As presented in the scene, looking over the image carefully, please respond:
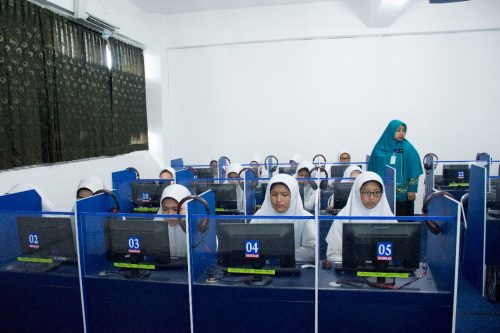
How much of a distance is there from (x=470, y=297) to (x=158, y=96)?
5.52 m

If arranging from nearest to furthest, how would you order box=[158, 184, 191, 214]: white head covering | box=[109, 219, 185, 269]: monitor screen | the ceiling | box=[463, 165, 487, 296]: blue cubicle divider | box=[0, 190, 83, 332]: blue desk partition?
1. box=[109, 219, 185, 269]: monitor screen
2. box=[0, 190, 83, 332]: blue desk partition
3. box=[158, 184, 191, 214]: white head covering
4. box=[463, 165, 487, 296]: blue cubicle divider
5. the ceiling

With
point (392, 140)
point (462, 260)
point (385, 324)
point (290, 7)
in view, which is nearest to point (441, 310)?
point (385, 324)

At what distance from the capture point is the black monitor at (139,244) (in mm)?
1947

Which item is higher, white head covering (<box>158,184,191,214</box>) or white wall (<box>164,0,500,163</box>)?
white wall (<box>164,0,500,163</box>)

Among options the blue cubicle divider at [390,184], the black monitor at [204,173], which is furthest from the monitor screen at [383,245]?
the black monitor at [204,173]

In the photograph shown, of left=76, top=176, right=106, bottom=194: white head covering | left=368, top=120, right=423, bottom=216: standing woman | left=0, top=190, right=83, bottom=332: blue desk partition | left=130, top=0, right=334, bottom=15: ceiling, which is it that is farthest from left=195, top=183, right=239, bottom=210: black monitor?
left=130, top=0, right=334, bottom=15: ceiling

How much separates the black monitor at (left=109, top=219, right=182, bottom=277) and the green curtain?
213cm

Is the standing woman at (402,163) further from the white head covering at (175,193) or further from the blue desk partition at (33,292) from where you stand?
the blue desk partition at (33,292)

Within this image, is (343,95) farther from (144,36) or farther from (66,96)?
(66,96)

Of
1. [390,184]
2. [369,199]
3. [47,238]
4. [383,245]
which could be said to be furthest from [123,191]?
[383,245]

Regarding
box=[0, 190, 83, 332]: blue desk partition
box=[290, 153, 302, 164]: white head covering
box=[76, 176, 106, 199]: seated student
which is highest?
box=[290, 153, 302, 164]: white head covering

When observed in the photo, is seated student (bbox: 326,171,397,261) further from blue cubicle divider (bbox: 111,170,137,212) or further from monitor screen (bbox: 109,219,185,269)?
blue cubicle divider (bbox: 111,170,137,212)

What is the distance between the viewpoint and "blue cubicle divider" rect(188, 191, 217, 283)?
1896 millimetres

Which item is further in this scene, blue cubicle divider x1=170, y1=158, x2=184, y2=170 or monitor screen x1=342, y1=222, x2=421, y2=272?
blue cubicle divider x1=170, y1=158, x2=184, y2=170
